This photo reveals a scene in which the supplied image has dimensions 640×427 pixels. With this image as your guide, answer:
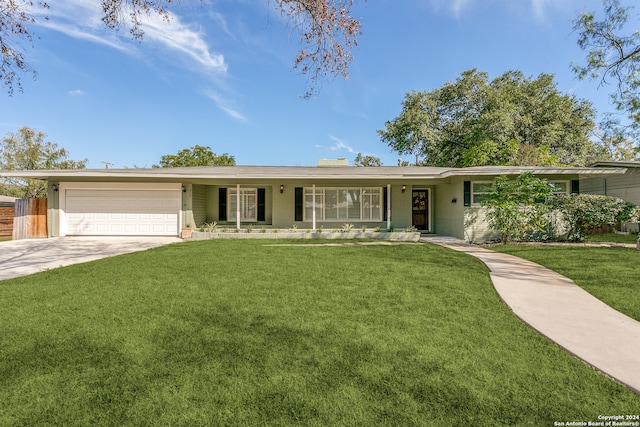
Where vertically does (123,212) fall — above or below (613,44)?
below

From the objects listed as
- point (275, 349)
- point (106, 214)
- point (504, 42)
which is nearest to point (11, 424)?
point (275, 349)

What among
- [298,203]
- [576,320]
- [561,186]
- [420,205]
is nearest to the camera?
[576,320]

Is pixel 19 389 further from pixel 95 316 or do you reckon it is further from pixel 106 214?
pixel 106 214

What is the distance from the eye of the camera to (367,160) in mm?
41188

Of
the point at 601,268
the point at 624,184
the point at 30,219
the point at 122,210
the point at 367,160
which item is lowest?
the point at 601,268

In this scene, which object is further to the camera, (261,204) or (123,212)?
(261,204)

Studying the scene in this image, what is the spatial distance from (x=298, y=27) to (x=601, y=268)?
7.26 m

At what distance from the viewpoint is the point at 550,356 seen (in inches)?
102

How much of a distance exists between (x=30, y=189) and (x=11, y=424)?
3142cm

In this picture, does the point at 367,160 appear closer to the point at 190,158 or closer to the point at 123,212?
the point at 190,158

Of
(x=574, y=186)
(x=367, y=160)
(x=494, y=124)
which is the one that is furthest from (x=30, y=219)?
(x=367, y=160)

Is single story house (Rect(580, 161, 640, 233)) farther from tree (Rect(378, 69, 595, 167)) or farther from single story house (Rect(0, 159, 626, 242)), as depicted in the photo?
tree (Rect(378, 69, 595, 167))

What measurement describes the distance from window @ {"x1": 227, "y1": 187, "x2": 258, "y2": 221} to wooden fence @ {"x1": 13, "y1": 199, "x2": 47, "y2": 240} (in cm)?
686

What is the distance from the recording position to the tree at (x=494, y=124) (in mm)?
18891
